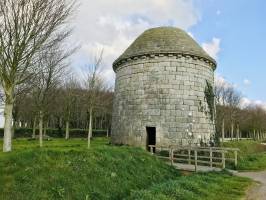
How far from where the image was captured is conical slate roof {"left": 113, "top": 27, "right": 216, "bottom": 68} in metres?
20.3

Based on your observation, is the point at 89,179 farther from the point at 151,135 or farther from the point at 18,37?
the point at 151,135

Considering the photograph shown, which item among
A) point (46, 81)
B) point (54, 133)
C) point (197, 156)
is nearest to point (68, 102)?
point (54, 133)

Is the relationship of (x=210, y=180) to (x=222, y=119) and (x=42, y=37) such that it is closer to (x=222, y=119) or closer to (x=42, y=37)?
(x=42, y=37)

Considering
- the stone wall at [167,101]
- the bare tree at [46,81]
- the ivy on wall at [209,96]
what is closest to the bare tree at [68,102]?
the bare tree at [46,81]

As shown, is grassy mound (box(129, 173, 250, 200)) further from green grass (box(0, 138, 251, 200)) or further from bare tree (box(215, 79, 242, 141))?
bare tree (box(215, 79, 242, 141))

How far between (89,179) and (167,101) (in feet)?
39.5

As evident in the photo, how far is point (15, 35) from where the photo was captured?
13094mm

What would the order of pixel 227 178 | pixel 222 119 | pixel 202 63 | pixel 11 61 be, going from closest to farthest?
pixel 227 178, pixel 11 61, pixel 202 63, pixel 222 119

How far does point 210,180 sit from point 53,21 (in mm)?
8698

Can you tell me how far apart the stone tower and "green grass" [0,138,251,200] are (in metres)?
8.38

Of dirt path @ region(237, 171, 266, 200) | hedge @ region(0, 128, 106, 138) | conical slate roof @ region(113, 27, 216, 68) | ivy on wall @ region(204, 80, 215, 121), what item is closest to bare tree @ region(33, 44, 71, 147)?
conical slate roof @ region(113, 27, 216, 68)

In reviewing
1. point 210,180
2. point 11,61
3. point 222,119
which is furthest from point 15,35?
point 222,119

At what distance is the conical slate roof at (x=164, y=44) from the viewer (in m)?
20.3

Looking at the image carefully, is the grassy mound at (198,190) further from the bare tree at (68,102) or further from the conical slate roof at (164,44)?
the bare tree at (68,102)
